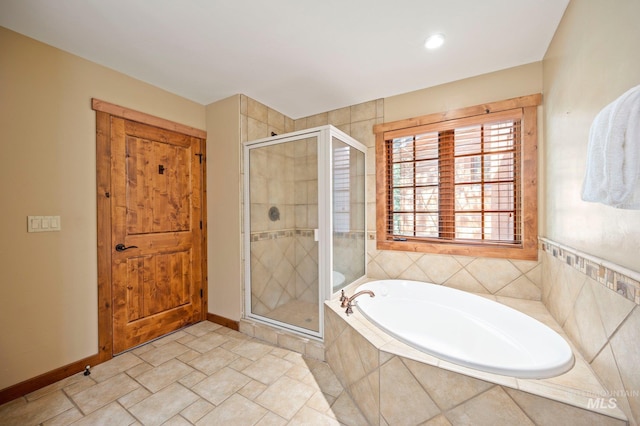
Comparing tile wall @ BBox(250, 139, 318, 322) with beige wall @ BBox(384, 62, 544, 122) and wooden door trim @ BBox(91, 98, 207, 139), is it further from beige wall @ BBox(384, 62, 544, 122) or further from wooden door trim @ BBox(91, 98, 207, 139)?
beige wall @ BBox(384, 62, 544, 122)

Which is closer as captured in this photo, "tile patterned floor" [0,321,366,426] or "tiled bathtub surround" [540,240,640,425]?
"tiled bathtub surround" [540,240,640,425]

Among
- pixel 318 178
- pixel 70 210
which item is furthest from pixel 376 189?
pixel 70 210

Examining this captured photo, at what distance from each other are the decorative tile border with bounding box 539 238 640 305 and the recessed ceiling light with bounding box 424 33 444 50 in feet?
5.24

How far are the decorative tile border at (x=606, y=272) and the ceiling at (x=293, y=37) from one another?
1483mm

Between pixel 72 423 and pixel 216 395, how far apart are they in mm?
781

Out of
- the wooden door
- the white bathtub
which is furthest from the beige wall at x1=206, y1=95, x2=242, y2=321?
the white bathtub

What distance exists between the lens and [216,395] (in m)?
1.69

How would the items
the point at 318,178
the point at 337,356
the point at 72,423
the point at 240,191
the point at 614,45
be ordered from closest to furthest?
1. the point at 614,45
2. the point at 72,423
3. the point at 337,356
4. the point at 318,178
5. the point at 240,191

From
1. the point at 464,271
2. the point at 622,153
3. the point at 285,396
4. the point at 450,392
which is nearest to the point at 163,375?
the point at 285,396

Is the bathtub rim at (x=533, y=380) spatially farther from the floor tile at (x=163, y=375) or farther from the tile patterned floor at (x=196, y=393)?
Answer: the floor tile at (x=163, y=375)

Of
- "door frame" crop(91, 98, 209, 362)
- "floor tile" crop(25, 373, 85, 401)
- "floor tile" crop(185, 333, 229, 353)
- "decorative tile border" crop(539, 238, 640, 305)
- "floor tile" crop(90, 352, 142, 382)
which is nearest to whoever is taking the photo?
"decorative tile border" crop(539, 238, 640, 305)

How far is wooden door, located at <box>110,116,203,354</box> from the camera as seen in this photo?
220 cm

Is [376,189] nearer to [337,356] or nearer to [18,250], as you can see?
[337,356]

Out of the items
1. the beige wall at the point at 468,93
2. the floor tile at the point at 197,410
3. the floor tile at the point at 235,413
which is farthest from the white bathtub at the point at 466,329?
the beige wall at the point at 468,93
